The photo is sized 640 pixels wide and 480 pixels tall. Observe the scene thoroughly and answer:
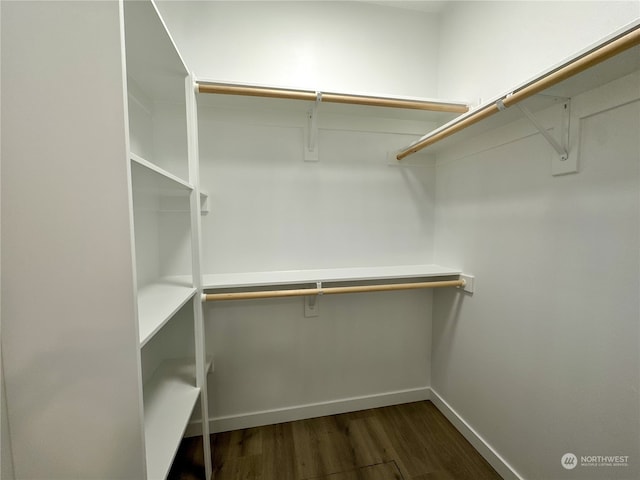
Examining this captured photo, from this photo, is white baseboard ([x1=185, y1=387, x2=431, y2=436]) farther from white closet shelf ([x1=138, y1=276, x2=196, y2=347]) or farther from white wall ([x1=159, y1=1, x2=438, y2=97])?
white wall ([x1=159, y1=1, x2=438, y2=97])

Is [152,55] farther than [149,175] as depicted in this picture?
Yes

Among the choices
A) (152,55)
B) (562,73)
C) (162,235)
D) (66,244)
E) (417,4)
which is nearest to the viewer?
(66,244)

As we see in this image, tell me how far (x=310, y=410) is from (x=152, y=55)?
6.31 ft

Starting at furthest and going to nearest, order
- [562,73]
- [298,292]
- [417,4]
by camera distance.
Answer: [417,4]
[298,292]
[562,73]

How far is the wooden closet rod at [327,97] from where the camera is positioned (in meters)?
1.10

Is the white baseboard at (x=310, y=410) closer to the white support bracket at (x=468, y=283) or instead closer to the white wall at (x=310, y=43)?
the white support bracket at (x=468, y=283)

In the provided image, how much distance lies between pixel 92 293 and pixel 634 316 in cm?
147

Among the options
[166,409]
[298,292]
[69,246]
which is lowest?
[166,409]

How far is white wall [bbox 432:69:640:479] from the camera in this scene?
766 mm

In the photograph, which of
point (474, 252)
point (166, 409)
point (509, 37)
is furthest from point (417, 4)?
point (166, 409)

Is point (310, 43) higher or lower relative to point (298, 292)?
higher

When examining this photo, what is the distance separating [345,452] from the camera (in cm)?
130

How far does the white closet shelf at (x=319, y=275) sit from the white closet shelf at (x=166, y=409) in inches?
17.6

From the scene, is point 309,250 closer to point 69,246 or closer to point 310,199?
point 310,199
